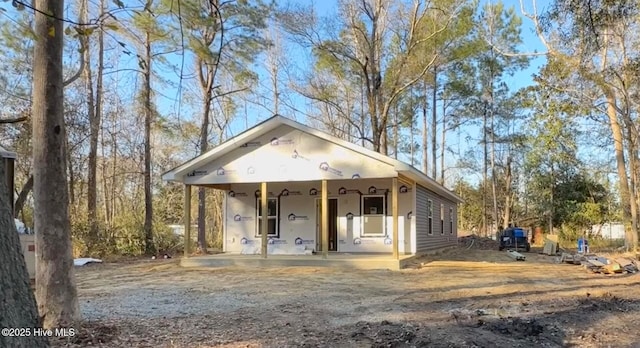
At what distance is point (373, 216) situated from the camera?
16125 mm

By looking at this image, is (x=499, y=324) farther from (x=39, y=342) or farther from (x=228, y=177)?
(x=228, y=177)

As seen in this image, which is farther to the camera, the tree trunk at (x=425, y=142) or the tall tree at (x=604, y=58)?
the tree trunk at (x=425, y=142)

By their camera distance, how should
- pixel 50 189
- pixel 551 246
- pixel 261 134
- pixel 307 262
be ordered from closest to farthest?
pixel 50 189
pixel 307 262
pixel 261 134
pixel 551 246

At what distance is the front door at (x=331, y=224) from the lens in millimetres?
16625

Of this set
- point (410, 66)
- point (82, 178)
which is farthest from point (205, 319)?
point (410, 66)

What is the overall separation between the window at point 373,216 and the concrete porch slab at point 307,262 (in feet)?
5.19

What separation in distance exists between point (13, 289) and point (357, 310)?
558cm

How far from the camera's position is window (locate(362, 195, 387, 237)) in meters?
16.0

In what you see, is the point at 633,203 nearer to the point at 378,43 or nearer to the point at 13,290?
the point at 378,43

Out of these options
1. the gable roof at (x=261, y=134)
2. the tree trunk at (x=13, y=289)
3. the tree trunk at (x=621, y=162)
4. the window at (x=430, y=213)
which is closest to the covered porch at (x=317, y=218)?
the gable roof at (x=261, y=134)

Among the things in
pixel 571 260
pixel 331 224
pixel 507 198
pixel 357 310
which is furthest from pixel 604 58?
pixel 507 198

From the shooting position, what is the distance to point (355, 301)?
→ 7797mm

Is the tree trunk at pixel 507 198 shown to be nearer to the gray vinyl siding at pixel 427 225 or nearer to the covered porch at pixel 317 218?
the gray vinyl siding at pixel 427 225

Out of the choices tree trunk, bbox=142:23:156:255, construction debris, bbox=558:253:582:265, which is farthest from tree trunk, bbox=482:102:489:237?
tree trunk, bbox=142:23:156:255
